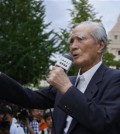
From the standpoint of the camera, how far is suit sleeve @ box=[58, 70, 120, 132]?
94.4 inches

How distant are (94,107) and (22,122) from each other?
278 inches

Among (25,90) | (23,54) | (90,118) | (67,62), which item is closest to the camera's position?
(90,118)

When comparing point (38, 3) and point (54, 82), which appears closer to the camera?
point (54, 82)

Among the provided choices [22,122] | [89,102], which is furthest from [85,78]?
[22,122]

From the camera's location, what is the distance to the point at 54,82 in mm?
2443

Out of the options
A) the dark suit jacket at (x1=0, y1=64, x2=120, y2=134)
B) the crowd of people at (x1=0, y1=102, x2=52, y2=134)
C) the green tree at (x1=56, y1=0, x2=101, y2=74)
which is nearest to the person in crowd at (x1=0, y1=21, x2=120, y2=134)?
the dark suit jacket at (x1=0, y1=64, x2=120, y2=134)

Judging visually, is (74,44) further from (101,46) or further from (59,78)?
(59,78)

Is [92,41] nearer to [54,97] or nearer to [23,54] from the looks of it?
[54,97]

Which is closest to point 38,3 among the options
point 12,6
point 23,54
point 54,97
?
point 12,6

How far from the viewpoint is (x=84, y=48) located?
2.65 metres

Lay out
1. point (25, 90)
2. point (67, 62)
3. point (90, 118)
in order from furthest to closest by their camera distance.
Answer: point (25, 90)
point (67, 62)
point (90, 118)

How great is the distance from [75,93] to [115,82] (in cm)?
29

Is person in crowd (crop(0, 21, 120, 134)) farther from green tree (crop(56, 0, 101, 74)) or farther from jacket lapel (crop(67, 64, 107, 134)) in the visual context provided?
green tree (crop(56, 0, 101, 74))

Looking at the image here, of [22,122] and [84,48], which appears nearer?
[84,48]
